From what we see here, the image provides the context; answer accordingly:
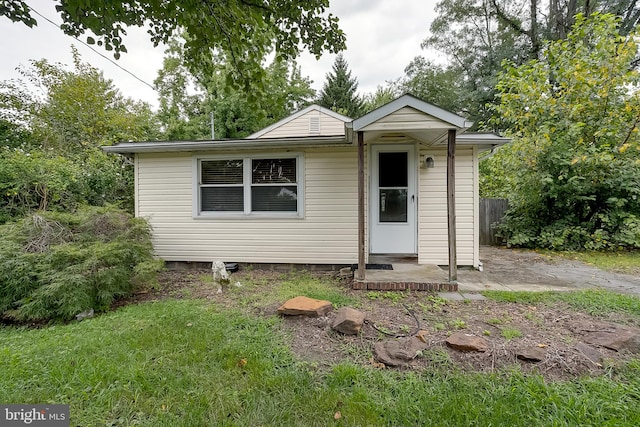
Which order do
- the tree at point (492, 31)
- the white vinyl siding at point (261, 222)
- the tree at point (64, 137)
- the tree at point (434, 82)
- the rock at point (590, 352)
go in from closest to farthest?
the rock at point (590, 352), the white vinyl siding at point (261, 222), the tree at point (64, 137), the tree at point (492, 31), the tree at point (434, 82)

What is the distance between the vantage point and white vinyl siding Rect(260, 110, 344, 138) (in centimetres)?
909

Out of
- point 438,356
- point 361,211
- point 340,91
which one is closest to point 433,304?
point 438,356

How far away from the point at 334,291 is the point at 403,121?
2664mm

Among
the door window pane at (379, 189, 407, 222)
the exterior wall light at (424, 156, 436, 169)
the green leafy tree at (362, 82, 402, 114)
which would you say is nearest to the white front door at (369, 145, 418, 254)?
the door window pane at (379, 189, 407, 222)

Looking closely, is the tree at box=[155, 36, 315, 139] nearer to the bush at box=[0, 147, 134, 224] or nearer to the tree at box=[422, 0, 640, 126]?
the bush at box=[0, 147, 134, 224]

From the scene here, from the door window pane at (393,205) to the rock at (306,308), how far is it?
2670mm

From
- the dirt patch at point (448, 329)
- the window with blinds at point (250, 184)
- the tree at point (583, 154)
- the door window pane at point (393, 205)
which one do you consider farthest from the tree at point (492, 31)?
the dirt patch at point (448, 329)

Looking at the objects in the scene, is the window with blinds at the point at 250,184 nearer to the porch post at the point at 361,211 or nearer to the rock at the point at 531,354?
the porch post at the point at 361,211

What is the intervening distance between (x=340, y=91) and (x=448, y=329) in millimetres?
20868

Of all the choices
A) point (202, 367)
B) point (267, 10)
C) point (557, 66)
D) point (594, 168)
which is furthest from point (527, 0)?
point (202, 367)

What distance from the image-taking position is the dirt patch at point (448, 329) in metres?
2.26

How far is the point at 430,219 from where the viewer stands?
5391 mm

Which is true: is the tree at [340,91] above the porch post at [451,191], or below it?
above

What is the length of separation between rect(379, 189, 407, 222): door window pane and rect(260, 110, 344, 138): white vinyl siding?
13.9ft
